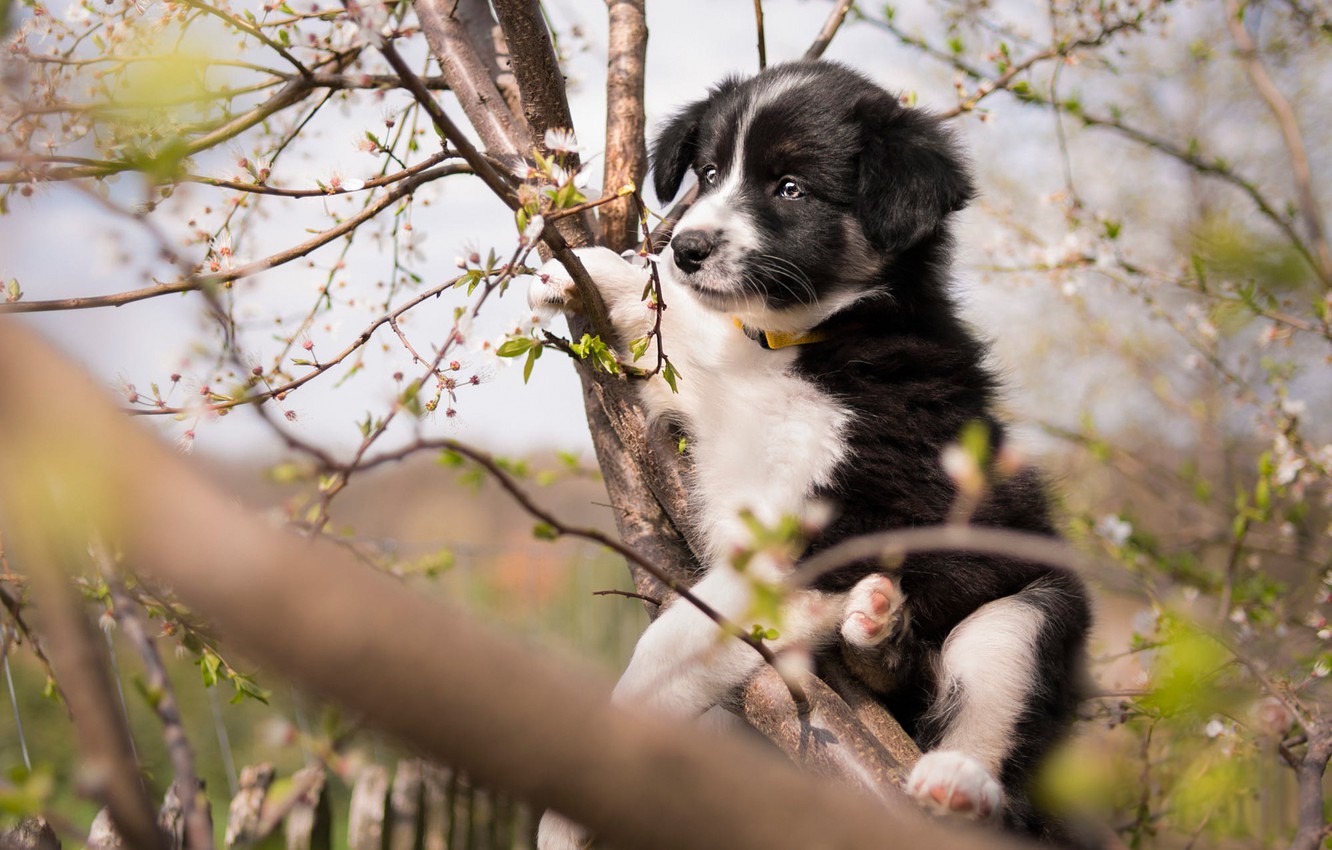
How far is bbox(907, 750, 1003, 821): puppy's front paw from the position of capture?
169 centimetres

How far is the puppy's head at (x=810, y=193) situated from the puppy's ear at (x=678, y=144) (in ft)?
0.53

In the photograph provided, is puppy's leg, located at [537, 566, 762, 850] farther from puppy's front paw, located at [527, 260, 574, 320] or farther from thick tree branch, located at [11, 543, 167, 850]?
thick tree branch, located at [11, 543, 167, 850]

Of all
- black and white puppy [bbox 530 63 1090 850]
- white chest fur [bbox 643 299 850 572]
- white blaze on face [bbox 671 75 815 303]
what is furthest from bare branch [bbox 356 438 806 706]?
white blaze on face [bbox 671 75 815 303]

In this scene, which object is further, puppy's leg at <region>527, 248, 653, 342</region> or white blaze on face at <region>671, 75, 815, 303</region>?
white blaze on face at <region>671, 75, 815, 303</region>

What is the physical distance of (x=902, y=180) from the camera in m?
2.42

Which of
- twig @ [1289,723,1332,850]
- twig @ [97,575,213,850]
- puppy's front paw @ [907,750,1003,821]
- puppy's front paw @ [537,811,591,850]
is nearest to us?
twig @ [97,575,213,850]

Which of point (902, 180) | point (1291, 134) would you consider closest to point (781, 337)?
point (902, 180)

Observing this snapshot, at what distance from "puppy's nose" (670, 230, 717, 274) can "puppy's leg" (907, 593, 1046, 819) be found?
3.30 ft

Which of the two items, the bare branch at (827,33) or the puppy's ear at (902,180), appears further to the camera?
the bare branch at (827,33)

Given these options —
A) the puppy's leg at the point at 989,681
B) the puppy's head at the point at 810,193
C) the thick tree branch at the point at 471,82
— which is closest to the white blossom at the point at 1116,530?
the puppy's leg at the point at 989,681

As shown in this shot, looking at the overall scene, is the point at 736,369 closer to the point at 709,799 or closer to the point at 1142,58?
the point at 709,799

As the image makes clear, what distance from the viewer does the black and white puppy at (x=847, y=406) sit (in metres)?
2.03

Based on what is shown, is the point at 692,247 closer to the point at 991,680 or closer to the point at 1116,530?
the point at 991,680

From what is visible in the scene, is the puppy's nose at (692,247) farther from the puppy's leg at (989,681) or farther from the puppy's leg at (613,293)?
the puppy's leg at (989,681)
